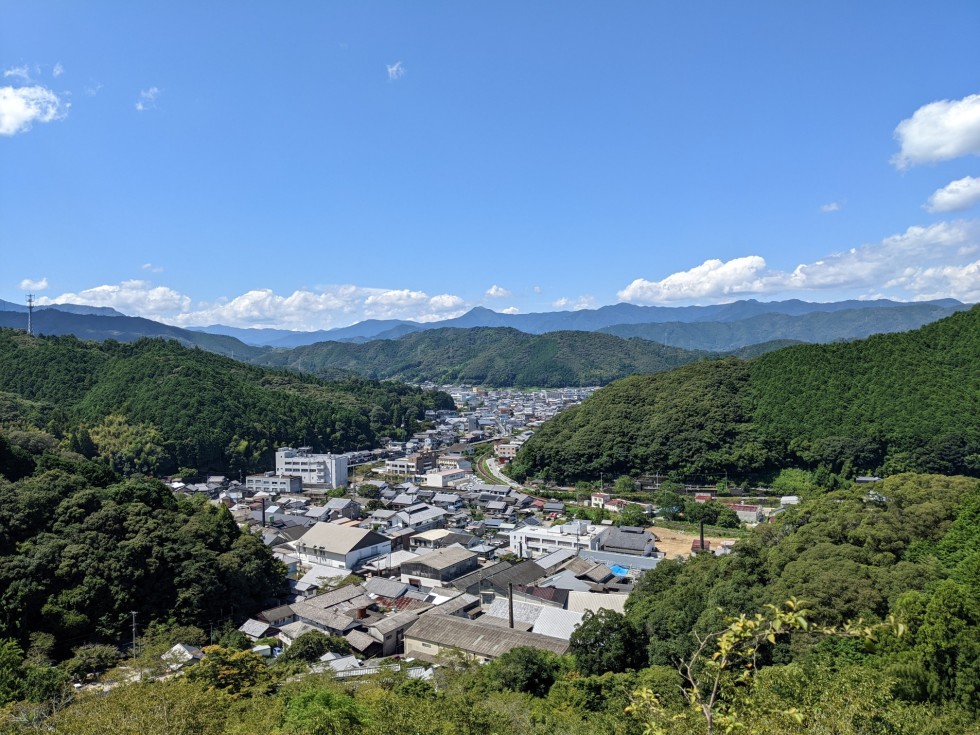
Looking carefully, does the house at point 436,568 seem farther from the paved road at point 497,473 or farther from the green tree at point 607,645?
the paved road at point 497,473

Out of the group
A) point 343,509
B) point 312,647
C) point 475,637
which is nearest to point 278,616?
point 312,647

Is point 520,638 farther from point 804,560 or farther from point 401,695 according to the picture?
point 804,560

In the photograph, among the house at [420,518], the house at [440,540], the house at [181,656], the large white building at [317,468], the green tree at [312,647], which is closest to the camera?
the house at [181,656]

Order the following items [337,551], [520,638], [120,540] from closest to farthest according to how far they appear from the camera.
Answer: [520,638], [120,540], [337,551]

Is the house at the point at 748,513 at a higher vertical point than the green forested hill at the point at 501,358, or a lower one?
lower

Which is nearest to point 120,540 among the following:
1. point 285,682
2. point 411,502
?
point 285,682

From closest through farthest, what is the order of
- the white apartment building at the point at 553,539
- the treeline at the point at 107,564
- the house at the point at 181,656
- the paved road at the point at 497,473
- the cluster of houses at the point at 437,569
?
the house at the point at 181,656 → the treeline at the point at 107,564 → the cluster of houses at the point at 437,569 → the white apartment building at the point at 553,539 → the paved road at the point at 497,473

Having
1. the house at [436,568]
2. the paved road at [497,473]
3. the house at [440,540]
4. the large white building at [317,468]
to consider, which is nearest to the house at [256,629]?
the house at [436,568]

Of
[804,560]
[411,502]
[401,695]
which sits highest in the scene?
[804,560]

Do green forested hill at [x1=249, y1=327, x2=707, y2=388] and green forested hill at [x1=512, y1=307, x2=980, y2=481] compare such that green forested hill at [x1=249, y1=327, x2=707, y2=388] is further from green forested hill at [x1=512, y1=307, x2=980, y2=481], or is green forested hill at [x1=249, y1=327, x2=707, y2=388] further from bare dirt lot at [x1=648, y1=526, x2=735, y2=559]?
bare dirt lot at [x1=648, y1=526, x2=735, y2=559]
